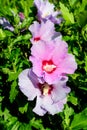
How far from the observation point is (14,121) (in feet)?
7.19

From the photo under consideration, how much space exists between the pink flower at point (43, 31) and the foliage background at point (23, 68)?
2.0 inches

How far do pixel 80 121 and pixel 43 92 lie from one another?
10.4 inches

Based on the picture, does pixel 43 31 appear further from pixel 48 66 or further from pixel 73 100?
pixel 73 100

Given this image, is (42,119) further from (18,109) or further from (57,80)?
(57,80)

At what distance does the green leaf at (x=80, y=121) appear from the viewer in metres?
2.02

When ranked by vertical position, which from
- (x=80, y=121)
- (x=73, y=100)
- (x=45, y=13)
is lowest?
(x=80, y=121)

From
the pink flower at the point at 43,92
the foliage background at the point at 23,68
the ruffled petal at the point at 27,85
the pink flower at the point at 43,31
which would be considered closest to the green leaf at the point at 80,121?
the foliage background at the point at 23,68

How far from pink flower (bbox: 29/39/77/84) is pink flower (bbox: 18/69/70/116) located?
0.15 feet

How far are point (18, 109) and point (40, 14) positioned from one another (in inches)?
22.3

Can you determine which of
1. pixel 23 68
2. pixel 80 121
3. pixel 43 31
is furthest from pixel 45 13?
pixel 80 121

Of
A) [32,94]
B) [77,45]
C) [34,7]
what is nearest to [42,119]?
[32,94]

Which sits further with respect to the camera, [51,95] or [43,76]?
[51,95]

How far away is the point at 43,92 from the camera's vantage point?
1.95m

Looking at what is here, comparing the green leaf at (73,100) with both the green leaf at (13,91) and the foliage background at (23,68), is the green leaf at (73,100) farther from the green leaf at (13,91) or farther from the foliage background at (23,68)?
the green leaf at (13,91)
